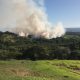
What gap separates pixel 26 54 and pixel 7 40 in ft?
155

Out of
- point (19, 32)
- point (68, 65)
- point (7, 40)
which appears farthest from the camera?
point (19, 32)

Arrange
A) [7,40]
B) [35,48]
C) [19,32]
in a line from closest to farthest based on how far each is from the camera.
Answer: [35,48] < [7,40] < [19,32]

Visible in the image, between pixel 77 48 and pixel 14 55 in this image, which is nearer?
pixel 14 55

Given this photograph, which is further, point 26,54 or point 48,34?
point 48,34

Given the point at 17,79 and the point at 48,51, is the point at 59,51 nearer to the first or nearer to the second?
the point at 48,51

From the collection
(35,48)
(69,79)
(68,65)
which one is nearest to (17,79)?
(69,79)

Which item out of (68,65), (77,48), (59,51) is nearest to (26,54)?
(59,51)

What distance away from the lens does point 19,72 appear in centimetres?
5350

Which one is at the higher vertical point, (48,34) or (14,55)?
(48,34)

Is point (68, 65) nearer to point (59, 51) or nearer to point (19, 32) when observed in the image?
point (59, 51)

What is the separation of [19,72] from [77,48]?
66.3 m

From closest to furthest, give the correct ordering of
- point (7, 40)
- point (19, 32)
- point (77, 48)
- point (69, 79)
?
point (69, 79), point (77, 48), point (7, 40), point (19, 32)

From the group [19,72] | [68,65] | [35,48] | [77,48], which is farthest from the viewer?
[77,48]

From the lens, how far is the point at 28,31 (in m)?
183
